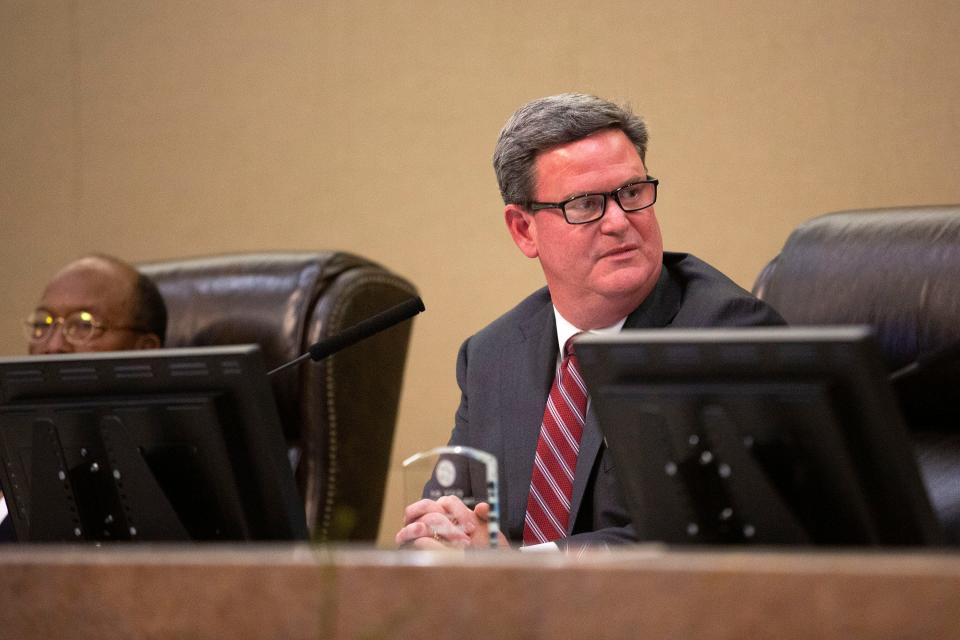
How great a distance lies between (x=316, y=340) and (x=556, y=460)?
77cm

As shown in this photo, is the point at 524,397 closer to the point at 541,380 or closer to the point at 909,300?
the point at 541,380

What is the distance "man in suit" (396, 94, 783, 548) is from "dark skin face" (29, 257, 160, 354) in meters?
0.85

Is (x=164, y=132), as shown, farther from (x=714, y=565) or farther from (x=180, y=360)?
(x=714, y=565)

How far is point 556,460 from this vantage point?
6.84 feet

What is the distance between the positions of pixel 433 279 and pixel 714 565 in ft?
8.74

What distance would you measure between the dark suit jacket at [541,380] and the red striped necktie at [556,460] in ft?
0.07

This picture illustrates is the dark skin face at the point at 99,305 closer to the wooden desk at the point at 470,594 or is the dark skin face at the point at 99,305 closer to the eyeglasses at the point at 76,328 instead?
the eyeglasses at the point at 76,328

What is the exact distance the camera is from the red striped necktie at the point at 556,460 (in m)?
2.04

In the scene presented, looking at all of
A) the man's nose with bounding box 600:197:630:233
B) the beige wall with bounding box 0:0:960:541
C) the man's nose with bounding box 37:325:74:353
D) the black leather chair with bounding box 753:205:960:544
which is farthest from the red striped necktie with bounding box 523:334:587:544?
the man's nose with bounding box 37:325:74:353

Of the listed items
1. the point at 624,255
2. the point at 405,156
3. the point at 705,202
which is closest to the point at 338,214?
the point at 405,156

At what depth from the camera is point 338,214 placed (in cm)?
349

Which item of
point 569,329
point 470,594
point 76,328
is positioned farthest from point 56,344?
point 470,594

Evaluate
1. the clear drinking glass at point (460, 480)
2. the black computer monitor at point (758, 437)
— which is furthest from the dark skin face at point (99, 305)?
the black computer monitor at point (758, 437)

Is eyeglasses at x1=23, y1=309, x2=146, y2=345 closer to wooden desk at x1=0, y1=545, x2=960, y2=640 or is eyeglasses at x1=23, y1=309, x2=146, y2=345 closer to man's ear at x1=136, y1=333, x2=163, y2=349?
man's ear at x1=136, y1=333, x2=163, y2=349
